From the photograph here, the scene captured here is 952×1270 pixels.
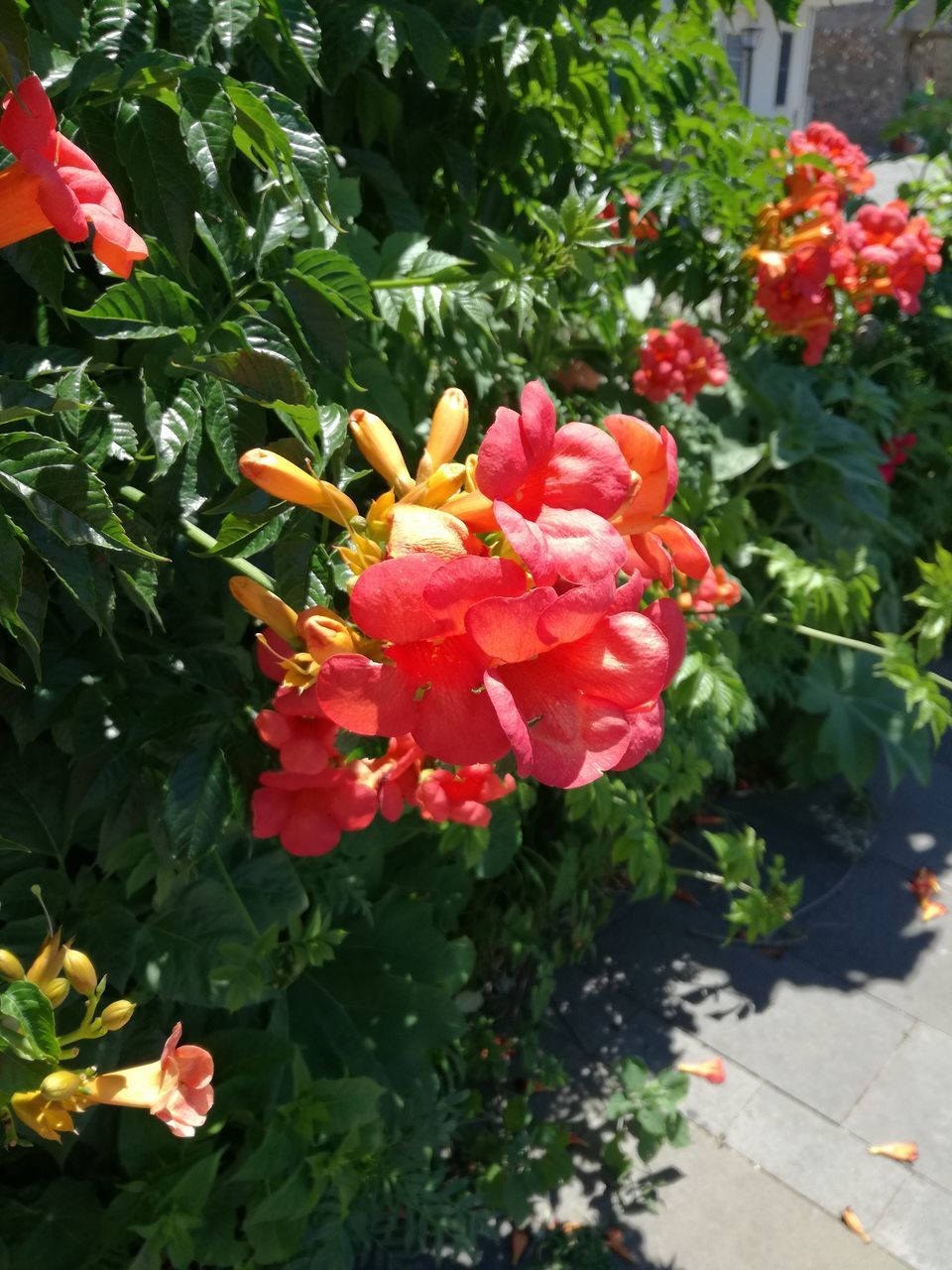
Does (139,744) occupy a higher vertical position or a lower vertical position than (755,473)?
higher

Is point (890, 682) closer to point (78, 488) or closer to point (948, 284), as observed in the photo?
point (948, 284)

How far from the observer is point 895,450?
4.52m

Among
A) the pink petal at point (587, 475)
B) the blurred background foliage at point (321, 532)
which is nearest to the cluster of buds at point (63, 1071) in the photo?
the blurred background foliage at point (321, 532)

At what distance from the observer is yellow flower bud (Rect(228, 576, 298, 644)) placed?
101cm

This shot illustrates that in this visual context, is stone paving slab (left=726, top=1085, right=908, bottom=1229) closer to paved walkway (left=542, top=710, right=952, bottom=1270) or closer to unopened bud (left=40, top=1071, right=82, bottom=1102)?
paved walkway (left=542, top=710, right=952, bottom=1270)

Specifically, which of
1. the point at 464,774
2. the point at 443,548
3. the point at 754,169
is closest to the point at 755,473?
the point at 754,169

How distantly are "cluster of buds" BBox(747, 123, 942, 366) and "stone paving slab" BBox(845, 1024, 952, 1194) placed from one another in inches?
83.7

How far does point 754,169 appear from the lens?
9.89ft

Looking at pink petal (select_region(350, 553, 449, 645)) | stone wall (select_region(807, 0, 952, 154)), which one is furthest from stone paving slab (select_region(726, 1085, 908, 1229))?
stone wall (select_region(807, 0, 952, 154))

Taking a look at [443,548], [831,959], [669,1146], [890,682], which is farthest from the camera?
[890,682]

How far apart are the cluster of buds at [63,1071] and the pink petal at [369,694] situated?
41 centimetres

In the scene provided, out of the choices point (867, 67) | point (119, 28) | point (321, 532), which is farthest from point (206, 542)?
point (867, 67)

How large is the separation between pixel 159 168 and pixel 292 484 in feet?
1.50

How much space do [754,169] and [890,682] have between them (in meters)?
1.96
